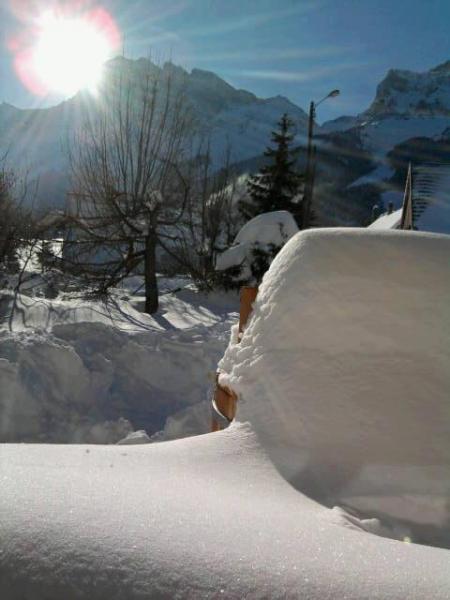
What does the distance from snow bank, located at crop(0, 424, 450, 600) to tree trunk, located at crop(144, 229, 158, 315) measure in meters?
7.51

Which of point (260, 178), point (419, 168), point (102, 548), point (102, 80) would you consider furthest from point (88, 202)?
point (419, 168)

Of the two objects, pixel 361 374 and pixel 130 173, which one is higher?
pixel 130 173

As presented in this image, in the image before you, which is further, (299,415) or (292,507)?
(299,415)

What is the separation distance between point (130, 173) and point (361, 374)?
9.51 m

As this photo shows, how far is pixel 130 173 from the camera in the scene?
10555mm

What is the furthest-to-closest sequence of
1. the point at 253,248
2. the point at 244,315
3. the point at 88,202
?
the point at 253,248, the point at 88,202, the point at 244,315

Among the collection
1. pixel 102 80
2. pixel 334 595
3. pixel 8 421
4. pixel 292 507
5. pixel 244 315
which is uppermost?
pixel 102 80

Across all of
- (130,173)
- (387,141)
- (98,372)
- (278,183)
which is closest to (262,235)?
(130,173)

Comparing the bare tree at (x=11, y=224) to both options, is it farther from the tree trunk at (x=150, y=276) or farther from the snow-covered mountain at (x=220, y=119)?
the snow-covered mountain at (x=220, y=119)

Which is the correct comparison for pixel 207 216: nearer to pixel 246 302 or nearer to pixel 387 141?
pixel 246 302

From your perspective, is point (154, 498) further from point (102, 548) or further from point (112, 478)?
Answer: point (102, 548)

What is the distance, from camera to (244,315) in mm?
3260

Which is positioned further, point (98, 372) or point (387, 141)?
point (387, 141)

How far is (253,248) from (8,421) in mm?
8182
